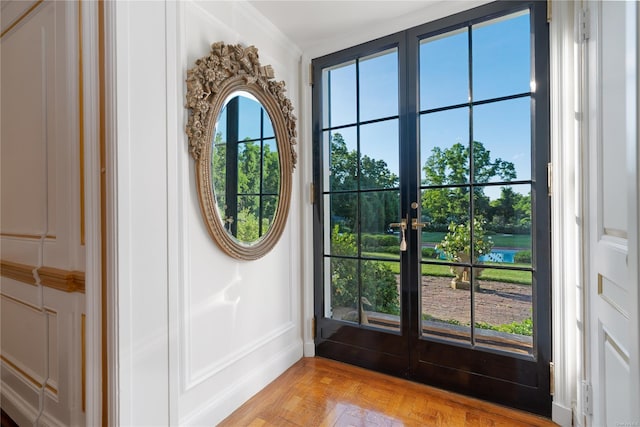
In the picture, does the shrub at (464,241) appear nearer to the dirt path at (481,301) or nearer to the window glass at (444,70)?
the dirt path at (481,301)

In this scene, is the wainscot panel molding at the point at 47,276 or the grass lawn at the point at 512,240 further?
the grass lawn at the point at 512,240

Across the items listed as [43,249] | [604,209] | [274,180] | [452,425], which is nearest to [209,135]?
[274,180]

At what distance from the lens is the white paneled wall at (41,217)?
4.25 ft

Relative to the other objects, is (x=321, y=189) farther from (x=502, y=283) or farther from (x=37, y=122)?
(x=37, y=122)

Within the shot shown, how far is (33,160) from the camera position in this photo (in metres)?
1.51

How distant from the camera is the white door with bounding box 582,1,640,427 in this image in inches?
32.1

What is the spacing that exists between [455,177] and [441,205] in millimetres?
189

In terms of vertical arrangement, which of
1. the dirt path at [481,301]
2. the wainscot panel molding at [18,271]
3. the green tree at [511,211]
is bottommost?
the dirt path at [481,301]

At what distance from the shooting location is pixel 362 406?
1685 mm

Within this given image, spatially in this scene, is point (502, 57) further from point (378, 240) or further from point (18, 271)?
point (18, 271)

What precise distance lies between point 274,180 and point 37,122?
49.3 inches

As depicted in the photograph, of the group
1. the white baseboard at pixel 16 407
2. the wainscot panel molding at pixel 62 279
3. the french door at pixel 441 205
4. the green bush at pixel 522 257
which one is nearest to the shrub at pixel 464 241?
the french door at pixel 441 205

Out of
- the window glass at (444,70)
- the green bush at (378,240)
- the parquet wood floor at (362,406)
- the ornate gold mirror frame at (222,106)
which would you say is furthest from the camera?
the green bush at (378,240)

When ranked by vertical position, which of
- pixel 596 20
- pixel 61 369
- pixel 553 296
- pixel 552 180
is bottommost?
pixel 61 369
